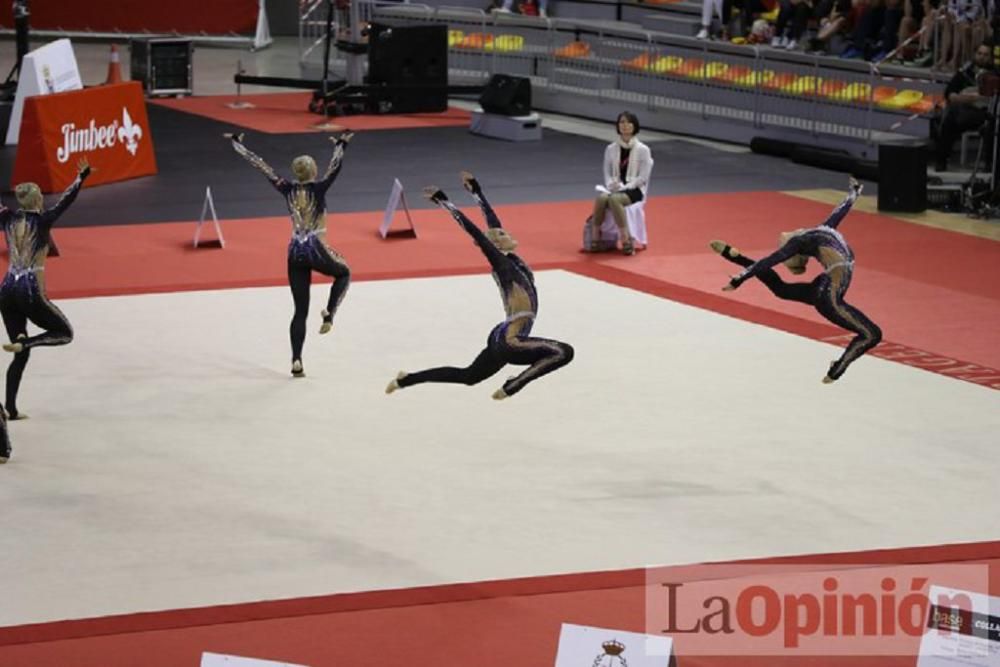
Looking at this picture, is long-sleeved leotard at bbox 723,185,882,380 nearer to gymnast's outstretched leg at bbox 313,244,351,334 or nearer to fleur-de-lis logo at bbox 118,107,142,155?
gymnast's outstretched leg at bbox 313,244,351,334

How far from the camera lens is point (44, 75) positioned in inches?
995

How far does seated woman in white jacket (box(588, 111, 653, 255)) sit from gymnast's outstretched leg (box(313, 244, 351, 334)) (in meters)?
5.39

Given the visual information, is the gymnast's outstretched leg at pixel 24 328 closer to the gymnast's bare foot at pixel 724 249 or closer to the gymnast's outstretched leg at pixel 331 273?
the gymnast's outstretched leg at pixel 331 273

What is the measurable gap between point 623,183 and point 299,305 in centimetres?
614

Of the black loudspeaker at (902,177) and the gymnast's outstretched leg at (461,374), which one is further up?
the gymnast's outstretched leg at (461,374)

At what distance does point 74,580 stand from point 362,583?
1.62 m

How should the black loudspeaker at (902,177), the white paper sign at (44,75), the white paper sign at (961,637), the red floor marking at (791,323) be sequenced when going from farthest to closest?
the white paper sign at (44,75), the black loudspeaker at (902,177), the red floor marking at (791,323), the white paper sign at (961,637)

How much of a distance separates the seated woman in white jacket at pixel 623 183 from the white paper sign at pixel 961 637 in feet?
38.0

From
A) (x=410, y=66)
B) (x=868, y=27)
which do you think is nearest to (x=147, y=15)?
(x=410, y=66)

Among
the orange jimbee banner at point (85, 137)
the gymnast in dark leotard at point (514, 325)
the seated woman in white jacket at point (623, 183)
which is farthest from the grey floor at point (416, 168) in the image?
the gymnast in dark leotard at point (514, 325)

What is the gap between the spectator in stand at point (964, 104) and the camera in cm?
2342

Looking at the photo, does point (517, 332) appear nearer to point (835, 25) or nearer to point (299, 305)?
point (299, 305)

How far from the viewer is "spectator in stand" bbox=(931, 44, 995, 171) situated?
23.4 metres

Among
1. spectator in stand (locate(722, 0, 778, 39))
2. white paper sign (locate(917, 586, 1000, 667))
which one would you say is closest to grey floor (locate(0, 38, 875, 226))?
spectator in stand (locate(722, 0, 778, 39))
